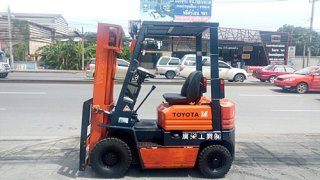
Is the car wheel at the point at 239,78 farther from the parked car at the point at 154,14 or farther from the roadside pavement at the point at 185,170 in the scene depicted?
the roadside pavement at the point at 185,170

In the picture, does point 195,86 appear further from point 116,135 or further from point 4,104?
point 4,104

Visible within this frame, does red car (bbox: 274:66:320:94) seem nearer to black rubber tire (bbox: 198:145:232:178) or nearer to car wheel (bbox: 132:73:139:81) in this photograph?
black rubber tire (bbox: 198:145:232:178)

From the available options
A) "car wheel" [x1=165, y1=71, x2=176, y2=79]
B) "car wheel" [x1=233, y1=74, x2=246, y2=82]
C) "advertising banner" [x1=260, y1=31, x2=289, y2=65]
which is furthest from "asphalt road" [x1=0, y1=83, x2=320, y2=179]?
"advertising banner" [x1=260, y1=31, x2=289, y2=65]

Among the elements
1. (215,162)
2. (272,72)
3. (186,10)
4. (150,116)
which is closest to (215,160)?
(215,162)

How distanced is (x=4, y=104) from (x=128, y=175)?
8467mm

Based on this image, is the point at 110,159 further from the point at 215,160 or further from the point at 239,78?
the point at 239,78

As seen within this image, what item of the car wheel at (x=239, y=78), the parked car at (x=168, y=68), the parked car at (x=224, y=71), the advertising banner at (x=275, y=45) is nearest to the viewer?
the parked car at (x=224, y=71)

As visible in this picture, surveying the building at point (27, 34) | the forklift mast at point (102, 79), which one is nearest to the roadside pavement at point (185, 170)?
the forklift mast at point (102, 79)

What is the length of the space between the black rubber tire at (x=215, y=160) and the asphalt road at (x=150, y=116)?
17 cm

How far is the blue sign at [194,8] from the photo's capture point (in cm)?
2894

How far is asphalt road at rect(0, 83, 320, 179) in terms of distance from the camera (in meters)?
5.21

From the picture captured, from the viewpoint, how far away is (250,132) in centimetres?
843

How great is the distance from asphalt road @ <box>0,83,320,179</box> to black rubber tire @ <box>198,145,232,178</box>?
0.17 m

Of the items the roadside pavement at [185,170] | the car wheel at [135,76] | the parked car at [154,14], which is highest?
the parked car at [154,14]
